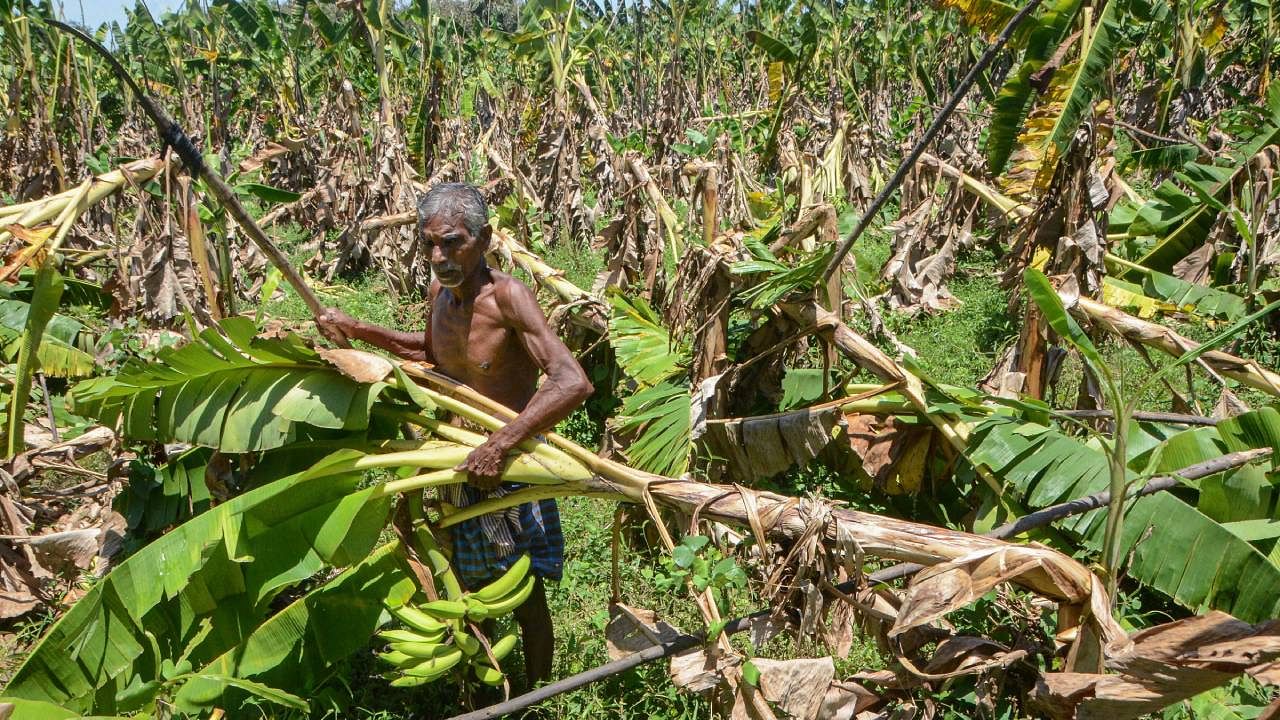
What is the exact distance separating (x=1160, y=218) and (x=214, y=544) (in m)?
6.06

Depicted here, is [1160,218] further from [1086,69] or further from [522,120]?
[522,120]

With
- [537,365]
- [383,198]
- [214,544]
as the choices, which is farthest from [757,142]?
[214,544]

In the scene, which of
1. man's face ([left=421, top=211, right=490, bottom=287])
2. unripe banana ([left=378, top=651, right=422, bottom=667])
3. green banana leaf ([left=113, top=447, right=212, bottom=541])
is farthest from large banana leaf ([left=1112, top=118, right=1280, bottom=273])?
green banana leaf ([left=113, top=447, right=212, bottom=541])

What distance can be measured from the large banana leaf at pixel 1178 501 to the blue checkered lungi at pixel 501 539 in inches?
66.7

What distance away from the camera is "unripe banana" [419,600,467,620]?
3.02m

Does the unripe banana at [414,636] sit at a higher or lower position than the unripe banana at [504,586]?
lower

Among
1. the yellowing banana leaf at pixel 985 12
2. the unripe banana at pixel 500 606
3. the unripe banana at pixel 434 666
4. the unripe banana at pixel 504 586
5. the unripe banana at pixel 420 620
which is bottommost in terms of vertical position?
the unripe banana at pixel 434 666

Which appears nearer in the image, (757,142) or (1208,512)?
(1208,512)

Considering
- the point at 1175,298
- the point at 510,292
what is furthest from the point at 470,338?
the point at 1175,298

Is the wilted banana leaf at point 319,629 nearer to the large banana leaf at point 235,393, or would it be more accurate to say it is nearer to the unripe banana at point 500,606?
the unripe banana at point 500,606

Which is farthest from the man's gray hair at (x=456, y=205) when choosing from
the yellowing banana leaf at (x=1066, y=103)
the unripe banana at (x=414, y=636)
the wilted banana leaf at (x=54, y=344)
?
the wilted banana leaf at (x=54, y=344)

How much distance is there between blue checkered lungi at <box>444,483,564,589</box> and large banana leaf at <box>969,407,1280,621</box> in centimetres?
170

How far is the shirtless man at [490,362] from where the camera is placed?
314 cm

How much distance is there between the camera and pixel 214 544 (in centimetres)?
301
